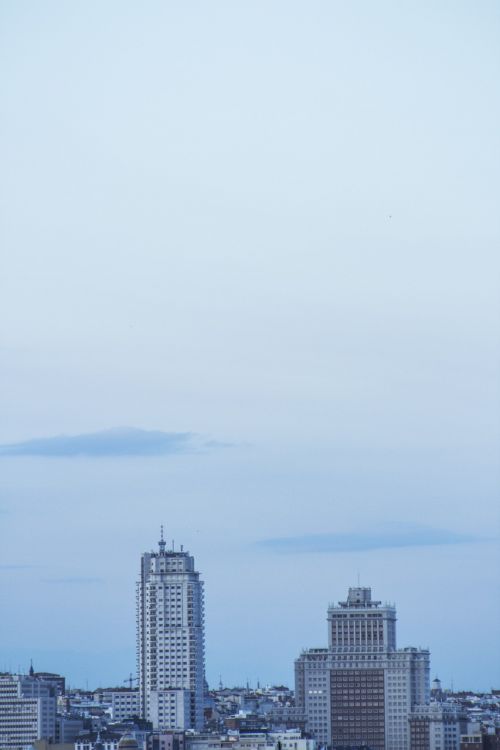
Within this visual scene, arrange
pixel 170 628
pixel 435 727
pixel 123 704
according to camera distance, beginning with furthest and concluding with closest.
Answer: pixel 123 704 → pixel 170 628 → pixel 435 727

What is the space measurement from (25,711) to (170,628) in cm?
843

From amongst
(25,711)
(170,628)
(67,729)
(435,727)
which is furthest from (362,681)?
(25,711)

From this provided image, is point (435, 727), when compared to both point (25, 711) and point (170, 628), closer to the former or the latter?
point (170, 628)

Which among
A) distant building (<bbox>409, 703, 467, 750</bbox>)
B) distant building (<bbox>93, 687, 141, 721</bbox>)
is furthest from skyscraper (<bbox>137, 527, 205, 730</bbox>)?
distant building (<bbox>409, 703, 467, 750</bbox>)

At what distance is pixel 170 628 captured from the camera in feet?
356

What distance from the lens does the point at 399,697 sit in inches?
4060

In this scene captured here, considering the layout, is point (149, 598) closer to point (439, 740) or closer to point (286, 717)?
point (286, 717)

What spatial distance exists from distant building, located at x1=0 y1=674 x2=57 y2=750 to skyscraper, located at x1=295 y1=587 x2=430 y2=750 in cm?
1066

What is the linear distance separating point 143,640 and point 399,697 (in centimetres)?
1269

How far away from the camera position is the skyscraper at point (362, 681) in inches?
4045

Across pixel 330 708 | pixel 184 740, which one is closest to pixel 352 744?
pixel 330 708

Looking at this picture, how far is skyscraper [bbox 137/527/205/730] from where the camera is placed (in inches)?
4242

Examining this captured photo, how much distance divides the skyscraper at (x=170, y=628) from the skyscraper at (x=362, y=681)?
5.11m

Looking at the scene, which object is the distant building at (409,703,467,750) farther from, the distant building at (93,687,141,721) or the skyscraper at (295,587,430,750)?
the distant building at (93,687,141,721)
